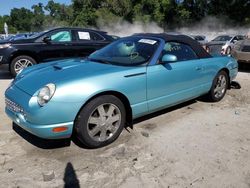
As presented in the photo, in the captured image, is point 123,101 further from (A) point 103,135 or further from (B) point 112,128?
(A) point 103,135

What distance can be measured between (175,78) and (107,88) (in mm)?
1397

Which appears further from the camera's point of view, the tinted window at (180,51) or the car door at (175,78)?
the tinted window at (180,51)

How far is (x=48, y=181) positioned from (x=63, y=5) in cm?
9506

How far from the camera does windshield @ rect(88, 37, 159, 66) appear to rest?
443 cm

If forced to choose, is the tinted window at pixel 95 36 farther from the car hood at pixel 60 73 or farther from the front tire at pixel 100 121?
the front tire at pixel 100 121

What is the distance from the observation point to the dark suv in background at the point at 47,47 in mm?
8078

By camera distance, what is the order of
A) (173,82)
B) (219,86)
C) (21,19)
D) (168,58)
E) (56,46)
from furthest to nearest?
(21,19)
(56,46)
(219,86)
(173,82)
(168,58)

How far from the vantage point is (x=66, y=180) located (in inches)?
125

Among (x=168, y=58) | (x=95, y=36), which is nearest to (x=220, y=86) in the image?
(x=168, y=58)

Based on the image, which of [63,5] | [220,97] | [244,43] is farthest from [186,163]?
[63,5]

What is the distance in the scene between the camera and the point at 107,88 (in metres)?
3.75

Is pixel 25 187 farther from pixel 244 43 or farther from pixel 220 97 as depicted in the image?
pixel 244 43

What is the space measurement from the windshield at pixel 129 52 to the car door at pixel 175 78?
0.22m

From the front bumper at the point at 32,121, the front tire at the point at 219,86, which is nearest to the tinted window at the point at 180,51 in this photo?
the front tire at the point at 219,86
